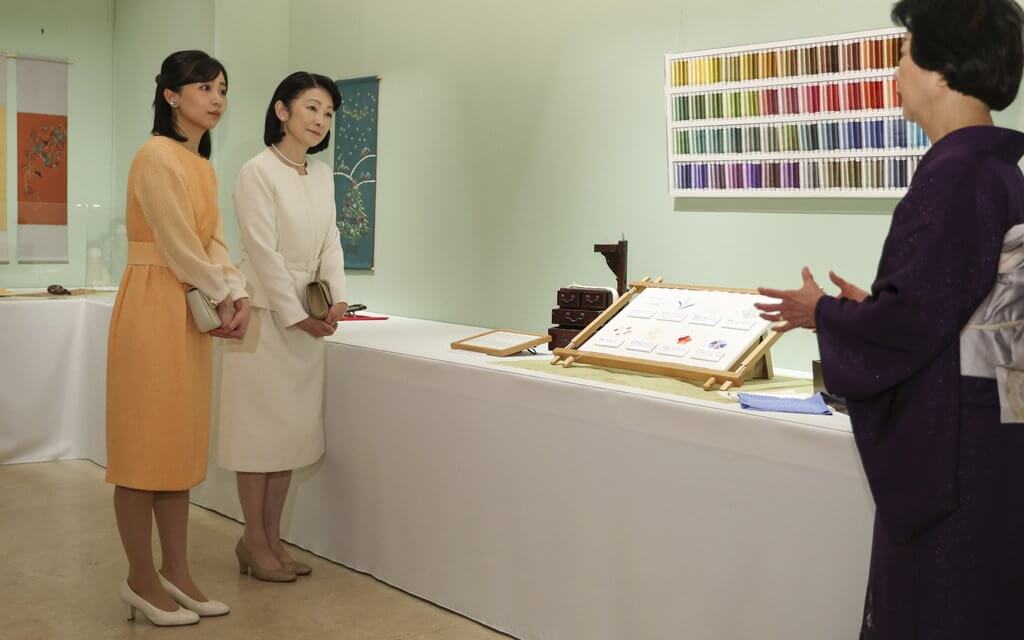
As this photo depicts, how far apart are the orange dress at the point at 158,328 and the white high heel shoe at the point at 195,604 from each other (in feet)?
1.26

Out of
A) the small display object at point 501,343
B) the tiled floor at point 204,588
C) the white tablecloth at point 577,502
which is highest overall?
the small display object at point 501,343

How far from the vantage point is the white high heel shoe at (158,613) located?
10.3 feet

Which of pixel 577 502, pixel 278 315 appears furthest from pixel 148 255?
pixel 577 502

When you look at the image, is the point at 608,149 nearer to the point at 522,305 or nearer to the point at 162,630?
the point at 522,305

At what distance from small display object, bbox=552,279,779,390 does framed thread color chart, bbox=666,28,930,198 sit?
1.49 feet

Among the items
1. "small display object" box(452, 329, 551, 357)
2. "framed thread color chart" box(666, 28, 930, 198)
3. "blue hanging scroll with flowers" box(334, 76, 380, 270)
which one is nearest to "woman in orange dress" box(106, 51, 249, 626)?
"small display object" box(452, 329, 551, 357)

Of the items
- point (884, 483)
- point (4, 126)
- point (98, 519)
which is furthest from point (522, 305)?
point (4, 126)

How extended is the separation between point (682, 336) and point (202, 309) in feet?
4.82

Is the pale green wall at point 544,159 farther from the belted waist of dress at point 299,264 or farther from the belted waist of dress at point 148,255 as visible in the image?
the belted waist of dress at point 148,255

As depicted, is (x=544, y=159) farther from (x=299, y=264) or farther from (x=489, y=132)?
(x=299, y=264)

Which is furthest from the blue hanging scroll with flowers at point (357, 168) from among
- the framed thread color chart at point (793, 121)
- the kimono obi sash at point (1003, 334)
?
the kimono obi sash at point (1003, 334)

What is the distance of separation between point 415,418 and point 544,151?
4.38 ft

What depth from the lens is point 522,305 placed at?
4.34 meters

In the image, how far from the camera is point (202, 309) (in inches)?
122
